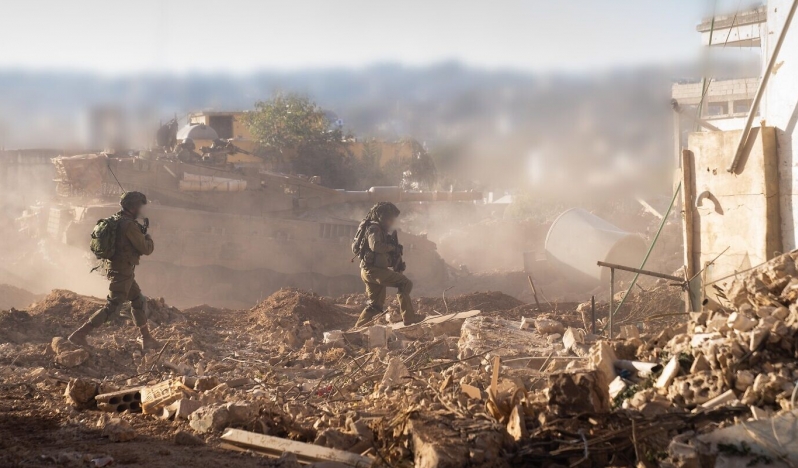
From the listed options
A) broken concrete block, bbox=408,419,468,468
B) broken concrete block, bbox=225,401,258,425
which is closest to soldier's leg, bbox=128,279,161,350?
broken concrete block, bbox=225,401,258,425

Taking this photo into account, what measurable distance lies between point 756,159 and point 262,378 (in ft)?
13.8

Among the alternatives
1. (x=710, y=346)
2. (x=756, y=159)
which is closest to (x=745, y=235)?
(x=756, y=159)

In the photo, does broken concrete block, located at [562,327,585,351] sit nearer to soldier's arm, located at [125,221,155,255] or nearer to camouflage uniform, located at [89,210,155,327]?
camouflage uniform, located at [89,210,155,327]

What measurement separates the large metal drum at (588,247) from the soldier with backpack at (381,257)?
21.2 ft

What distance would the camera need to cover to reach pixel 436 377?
5672mm

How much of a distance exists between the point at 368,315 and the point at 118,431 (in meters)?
5.26

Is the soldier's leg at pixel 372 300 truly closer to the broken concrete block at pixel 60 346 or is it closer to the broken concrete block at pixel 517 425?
the broken concrete block at pixel 60 346

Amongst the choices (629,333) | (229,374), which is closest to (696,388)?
(629,333)

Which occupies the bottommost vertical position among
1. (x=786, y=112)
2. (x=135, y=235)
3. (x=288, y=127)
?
(x=135, y=235)

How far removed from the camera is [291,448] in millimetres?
4168

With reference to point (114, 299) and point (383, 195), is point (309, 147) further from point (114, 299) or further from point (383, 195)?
point (114, 299)

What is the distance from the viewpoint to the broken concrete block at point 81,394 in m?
5.62

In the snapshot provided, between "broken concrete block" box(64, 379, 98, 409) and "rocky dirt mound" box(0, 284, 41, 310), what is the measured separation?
30.1 feet

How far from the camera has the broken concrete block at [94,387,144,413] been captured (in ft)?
18.3
